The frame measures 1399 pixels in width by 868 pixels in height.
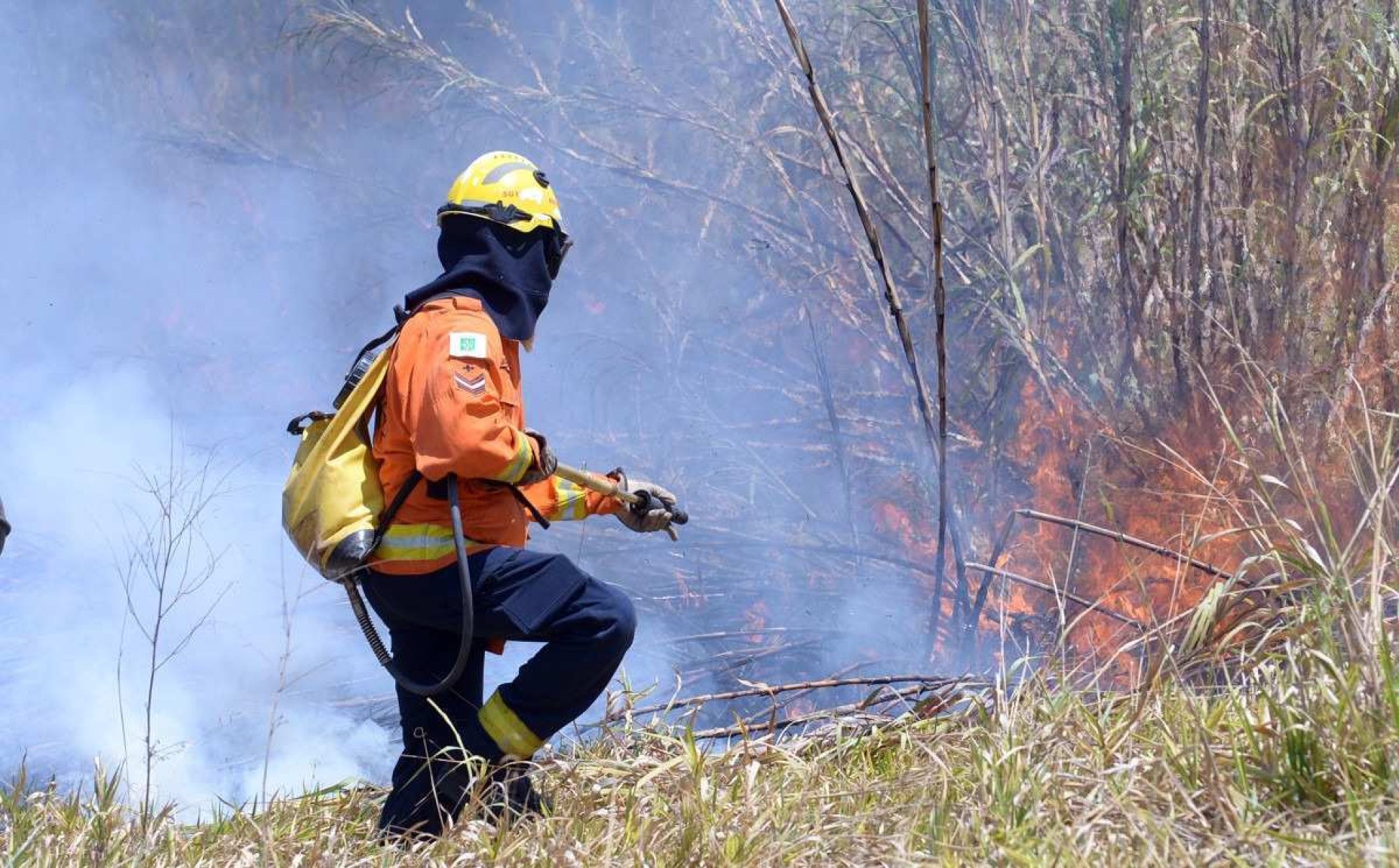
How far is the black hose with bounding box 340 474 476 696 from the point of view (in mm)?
2965

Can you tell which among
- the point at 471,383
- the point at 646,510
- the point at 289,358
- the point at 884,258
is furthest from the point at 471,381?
the point at 289,358

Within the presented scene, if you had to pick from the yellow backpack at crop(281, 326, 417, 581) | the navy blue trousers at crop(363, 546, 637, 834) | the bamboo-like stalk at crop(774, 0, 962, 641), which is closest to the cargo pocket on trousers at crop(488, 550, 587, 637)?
the navy blue trousers at crop(363, 546, 637, 834)

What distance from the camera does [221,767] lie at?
4.61 meters

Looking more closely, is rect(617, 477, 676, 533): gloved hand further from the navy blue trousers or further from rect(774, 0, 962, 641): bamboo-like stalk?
rect(774, 0, 962, 641): bamboo-like stalk

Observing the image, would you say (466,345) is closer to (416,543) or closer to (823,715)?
(416,543)

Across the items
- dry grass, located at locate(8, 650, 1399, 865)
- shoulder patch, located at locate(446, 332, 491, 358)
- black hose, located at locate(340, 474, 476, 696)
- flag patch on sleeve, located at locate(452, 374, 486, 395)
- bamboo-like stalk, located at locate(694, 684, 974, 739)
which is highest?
shoulder patch, located at locate(446, 332, 491, 358)

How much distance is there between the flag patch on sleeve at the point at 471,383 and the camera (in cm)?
294

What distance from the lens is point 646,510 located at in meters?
3.45

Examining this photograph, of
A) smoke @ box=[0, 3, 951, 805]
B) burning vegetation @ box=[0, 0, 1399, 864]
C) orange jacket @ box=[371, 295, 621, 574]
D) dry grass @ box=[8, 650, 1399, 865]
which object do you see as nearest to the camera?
dry grass @ box=[8, 650, 1399, 865]

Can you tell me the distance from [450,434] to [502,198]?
0.62m

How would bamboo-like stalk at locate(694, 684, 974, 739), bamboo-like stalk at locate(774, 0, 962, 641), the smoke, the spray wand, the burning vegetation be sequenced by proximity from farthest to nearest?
1. the smoke
2. bamboo-like stalk at locate(694, 684, 974, 739)
3. the spray wand
4. bamboo-like stalk at locate(774, 0, 962, 641)
5. the burning vegetation

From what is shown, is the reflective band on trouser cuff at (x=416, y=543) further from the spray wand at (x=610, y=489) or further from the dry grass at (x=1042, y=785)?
the dry grass at (x=1042, y=785)

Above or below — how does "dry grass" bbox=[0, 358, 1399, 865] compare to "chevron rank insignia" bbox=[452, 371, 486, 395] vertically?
below

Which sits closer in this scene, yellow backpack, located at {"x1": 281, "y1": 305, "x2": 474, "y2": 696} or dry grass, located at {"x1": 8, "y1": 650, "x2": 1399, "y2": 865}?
dry grass, located at {"x1": 8, "y1": 650, "x2": 1399, "y2": 865}
